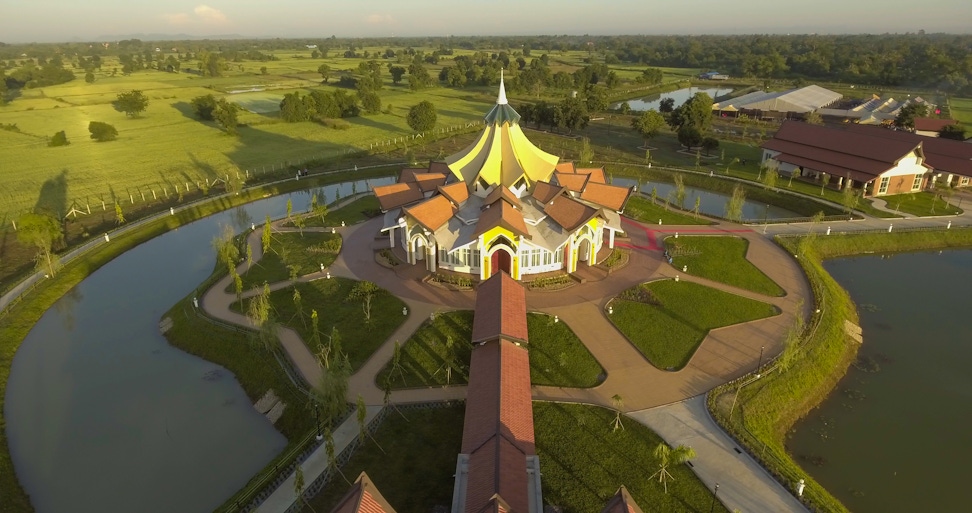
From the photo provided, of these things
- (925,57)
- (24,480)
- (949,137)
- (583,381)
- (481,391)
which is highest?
(925,57)

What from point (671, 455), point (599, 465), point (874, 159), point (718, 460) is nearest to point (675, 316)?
point (718, 460)

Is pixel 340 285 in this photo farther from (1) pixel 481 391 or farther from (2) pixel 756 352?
(2) pixel 756 352

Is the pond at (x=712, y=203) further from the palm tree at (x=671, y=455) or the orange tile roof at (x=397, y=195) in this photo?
the palm tree at (x=671, y=455)

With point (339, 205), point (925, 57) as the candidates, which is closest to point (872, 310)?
point (339, 205)

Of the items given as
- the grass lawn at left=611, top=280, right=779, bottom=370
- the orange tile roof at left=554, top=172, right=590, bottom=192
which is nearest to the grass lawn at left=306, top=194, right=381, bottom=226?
the orange tile roof at left=554, top=172, right=590, bottom=192

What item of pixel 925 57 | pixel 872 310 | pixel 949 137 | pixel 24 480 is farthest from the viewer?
pixel 925 57

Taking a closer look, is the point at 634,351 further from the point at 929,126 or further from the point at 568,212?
the point at 929,126

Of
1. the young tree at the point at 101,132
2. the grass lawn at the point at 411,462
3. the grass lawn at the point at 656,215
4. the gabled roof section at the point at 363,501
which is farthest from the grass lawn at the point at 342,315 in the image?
the young tree at the point at 101,132
